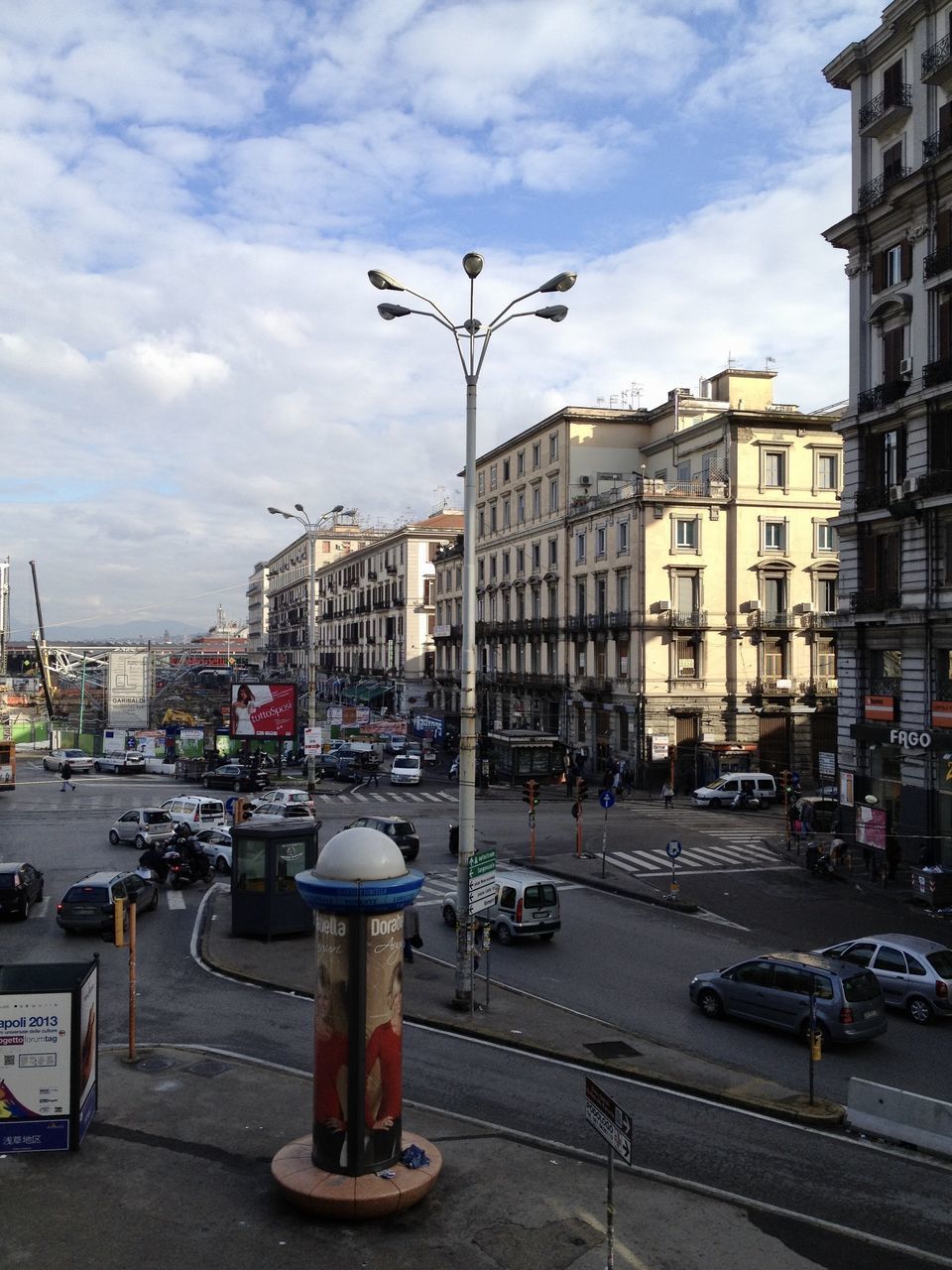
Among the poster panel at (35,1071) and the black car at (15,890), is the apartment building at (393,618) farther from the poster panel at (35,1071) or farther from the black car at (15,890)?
the poster panel at (35,1071)

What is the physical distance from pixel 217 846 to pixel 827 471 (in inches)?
1550

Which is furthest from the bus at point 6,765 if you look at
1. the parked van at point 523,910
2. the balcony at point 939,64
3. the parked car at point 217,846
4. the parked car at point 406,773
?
the balcony at point 939,64

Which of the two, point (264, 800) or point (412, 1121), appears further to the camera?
point (264, 800)

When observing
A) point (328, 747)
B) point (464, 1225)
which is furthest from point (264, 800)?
point (464, 1225)

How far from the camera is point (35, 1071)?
10898mm

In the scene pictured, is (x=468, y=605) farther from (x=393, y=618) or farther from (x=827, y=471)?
(x=393, y=618)

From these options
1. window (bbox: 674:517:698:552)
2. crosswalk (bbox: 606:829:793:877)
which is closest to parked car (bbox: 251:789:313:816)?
crosswalk (bbox: 606:829:793:877)

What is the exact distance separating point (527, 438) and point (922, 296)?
39290mm

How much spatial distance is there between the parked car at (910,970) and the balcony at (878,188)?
23.9 m

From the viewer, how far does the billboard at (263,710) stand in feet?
145

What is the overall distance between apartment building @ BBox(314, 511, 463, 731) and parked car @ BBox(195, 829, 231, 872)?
5443cm

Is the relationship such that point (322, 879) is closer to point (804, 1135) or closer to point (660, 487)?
point (804, 1135)

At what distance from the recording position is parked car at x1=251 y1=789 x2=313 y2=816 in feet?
131

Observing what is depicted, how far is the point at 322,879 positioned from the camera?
35.2 feet
